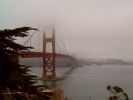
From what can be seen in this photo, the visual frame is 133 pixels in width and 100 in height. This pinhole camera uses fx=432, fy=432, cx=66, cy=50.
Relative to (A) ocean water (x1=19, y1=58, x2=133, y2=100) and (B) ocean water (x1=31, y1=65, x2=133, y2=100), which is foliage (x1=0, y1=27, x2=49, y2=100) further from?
(B) ocean water (x1=31, y1=65, x2=133, y2=100)

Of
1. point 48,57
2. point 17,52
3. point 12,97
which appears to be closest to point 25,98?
point 12,97

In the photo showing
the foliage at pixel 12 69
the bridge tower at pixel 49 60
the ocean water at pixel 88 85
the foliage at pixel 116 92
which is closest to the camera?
the foliage at pixel 12 69

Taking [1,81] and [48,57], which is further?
[48,57]

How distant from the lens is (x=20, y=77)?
270cm

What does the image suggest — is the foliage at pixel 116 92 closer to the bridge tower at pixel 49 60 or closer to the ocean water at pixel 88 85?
the ocean water at pixel 88 85

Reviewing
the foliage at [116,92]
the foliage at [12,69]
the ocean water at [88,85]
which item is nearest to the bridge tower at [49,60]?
the ocean water at [88,85]

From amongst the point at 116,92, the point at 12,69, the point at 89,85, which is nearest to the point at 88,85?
the point at 89,85

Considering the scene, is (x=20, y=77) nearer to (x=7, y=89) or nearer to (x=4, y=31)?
(x=7, y=89)

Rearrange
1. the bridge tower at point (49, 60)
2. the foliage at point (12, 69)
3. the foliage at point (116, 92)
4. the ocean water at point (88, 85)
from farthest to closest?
the bridge tower at point (49, 60) < the ocean water at point (88, 85) < the foliage at point (116, 92) < the foliage at point (12, 69)

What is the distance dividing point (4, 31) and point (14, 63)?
220 mm

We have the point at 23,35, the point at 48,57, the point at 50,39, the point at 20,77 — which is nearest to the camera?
the point at 20,77

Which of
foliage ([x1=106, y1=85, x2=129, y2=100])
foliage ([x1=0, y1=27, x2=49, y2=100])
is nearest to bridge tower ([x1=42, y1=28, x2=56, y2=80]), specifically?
foliage ([x1=106, y1=85, x2=129, y2=100])

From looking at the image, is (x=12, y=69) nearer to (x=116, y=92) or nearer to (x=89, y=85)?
(x=116, y=92)

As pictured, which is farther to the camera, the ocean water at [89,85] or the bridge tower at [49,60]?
the bridge tower at [49,60]
